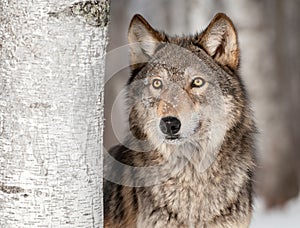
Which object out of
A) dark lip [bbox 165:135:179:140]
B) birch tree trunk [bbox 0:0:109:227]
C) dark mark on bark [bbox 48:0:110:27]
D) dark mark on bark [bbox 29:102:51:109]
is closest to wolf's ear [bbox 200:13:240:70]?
dark lip [bbox 165:135:179:140]

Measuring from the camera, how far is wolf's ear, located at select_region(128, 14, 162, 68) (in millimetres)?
4516

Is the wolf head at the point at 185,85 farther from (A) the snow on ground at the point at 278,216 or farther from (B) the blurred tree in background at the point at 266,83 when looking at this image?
(B) the blurred tree in background at the point at 266,83

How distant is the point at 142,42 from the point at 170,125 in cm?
73

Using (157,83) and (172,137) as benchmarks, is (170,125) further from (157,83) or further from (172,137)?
(157,83)

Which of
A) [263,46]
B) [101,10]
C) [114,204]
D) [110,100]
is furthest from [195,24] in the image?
[101,10]

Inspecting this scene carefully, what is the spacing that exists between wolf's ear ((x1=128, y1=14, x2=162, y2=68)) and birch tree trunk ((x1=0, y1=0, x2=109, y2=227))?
5.07ft

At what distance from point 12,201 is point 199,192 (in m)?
1.77

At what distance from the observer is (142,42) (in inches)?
181

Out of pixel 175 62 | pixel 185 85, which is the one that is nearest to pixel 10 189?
pixel 185 85

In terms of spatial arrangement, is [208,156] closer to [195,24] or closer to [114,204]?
[114,204]

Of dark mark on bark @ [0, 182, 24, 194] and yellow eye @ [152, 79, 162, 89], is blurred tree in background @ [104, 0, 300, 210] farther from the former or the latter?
dark mark on bark @ [0, 182, 24, 194]

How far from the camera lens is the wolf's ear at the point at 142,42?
4.52 metres

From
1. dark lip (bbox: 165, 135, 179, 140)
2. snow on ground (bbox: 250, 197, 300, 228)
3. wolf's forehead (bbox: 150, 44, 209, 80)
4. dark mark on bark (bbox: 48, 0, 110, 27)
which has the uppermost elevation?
dark mark on bark (bbox: 48, 0, 110, 27)

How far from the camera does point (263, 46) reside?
10.5 meters
